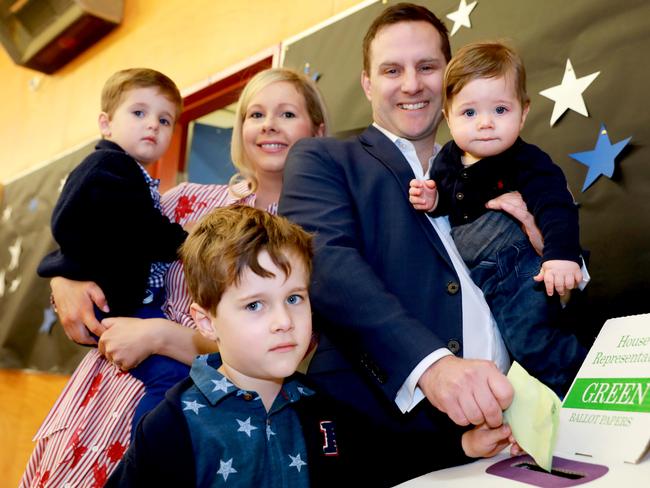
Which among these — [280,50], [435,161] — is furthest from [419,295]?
[280,50]

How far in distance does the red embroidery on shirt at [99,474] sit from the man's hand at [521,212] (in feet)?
3.49

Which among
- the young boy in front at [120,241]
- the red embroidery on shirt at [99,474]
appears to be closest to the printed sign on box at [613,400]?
the young boy in front at [120,241]

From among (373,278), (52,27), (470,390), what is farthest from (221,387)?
(52,27)

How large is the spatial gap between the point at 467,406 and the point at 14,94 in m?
5.45

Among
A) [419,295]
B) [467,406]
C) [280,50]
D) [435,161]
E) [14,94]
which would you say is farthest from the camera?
[14,94]

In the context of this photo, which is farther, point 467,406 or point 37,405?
point 37,405

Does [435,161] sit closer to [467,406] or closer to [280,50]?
[467,406]

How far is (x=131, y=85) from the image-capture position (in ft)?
5.99

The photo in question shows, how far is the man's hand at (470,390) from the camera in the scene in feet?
2.78

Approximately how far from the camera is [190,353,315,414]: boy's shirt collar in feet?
3.46

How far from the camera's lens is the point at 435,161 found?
1.37m

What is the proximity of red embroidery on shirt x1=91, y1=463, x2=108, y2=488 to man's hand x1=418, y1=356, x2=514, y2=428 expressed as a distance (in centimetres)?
90

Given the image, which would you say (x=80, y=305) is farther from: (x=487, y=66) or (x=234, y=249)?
(x=487, y=66)

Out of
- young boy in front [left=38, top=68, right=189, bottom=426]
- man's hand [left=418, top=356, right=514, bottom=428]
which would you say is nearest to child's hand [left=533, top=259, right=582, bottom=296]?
man's hand [left=418, top=356, right=514, bottom=428]
